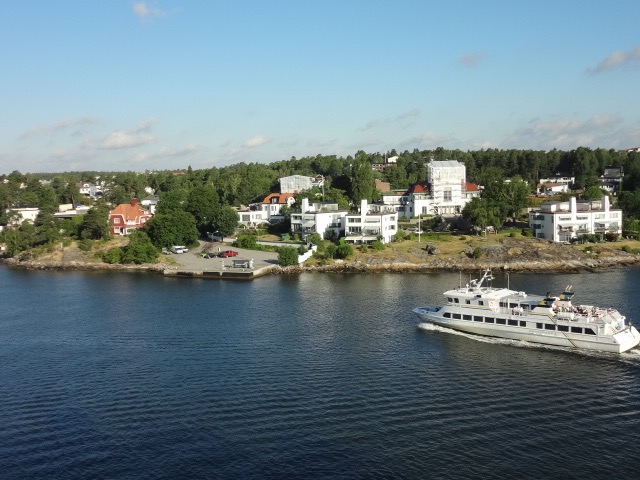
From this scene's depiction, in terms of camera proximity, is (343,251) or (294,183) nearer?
(343,251)

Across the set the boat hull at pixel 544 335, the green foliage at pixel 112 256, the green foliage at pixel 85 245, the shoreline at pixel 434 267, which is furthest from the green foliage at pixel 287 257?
the green foliage at pixel 85 245

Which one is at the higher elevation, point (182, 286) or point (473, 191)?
point (473, 191)

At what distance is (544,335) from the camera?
36.3m

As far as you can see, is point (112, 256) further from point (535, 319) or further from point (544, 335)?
point (544, 335)


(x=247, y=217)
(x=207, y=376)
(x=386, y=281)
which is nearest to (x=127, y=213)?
(x=247, y=217)

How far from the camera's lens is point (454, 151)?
493 feet

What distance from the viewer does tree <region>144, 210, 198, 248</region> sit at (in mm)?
76625

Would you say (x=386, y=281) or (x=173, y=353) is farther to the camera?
(x=386, y=281)

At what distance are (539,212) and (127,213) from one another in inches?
2323

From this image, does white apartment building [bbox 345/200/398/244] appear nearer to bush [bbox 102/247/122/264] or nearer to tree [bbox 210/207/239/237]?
tree [bbox 210/207/239/237]

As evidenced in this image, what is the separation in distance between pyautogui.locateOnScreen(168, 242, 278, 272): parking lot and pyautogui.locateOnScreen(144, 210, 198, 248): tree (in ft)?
6.52

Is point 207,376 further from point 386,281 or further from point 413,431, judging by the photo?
point 386,281

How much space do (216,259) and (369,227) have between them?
19835 millimetres

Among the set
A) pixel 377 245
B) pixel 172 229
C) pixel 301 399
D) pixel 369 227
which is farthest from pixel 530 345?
pixel 172 229
